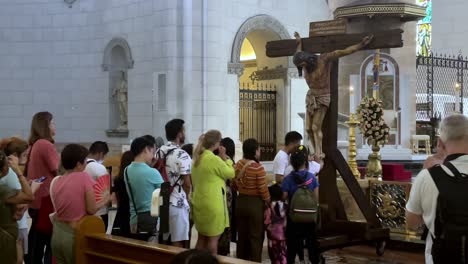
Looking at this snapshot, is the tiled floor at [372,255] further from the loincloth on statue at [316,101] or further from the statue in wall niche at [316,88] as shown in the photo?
the loincloth on statue at [316,101]

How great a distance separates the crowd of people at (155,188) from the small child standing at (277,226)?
11 millimetres

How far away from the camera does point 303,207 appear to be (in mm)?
7359

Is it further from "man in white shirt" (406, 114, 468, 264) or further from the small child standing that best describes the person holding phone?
"man in white shirt" (406, 114, 468, 264)

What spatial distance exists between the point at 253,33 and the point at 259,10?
1.20 meters

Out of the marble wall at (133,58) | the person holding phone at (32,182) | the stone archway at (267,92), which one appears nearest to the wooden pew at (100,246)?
the person holding phone at (32,182)

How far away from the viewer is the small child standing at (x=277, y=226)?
7.54 meters

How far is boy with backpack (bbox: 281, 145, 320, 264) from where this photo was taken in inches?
290

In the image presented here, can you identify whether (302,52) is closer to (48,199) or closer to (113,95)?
(48,199)

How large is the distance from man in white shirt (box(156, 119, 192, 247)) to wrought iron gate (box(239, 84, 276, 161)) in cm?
1172

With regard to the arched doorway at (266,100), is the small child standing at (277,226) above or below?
below

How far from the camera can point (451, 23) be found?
93.2ft

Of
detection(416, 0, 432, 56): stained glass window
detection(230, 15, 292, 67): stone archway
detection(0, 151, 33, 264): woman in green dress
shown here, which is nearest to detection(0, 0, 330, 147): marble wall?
detection(230, 15, 292, 67): stone archway

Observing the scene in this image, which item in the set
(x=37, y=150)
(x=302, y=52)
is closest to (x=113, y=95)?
(x=302, y=52)

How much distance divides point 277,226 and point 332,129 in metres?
1.82
